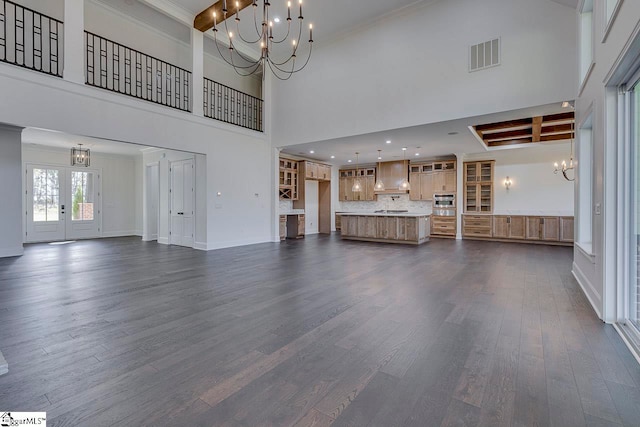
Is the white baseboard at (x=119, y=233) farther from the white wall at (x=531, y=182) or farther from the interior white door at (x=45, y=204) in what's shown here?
the white wall at (x=531, y=182)

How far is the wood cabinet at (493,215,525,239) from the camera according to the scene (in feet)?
29.5

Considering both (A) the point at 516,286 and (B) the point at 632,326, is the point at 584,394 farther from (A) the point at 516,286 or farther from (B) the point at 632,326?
(A) the point at 516,286

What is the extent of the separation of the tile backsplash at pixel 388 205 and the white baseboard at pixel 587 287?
6.51 meters

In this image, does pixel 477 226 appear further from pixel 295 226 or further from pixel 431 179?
pixel 295 226

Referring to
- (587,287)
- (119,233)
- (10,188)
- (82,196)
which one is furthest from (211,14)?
(587,287)

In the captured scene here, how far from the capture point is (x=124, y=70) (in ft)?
22.5

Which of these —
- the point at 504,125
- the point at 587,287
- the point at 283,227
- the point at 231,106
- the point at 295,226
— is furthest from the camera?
the point at 295,226

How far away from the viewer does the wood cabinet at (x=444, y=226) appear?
10055 mm

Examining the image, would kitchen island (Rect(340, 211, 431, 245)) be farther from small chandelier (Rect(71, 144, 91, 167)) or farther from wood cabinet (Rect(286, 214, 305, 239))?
small chandelier (Rect(71, 144, 91, 167))

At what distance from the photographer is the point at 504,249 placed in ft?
25.1

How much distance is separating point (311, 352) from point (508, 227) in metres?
9.07

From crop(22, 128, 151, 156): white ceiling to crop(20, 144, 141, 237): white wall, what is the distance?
1.44 ft

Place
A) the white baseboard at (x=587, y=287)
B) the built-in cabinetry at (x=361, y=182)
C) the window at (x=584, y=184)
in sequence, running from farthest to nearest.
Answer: the built-in cabinetry at (x=361, y=182)
the window at (x=584, y=184)
the white baseboard at (x=587, y=287)

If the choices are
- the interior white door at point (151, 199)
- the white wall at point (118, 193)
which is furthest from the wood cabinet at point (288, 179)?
the white wall at point (118, 193)
